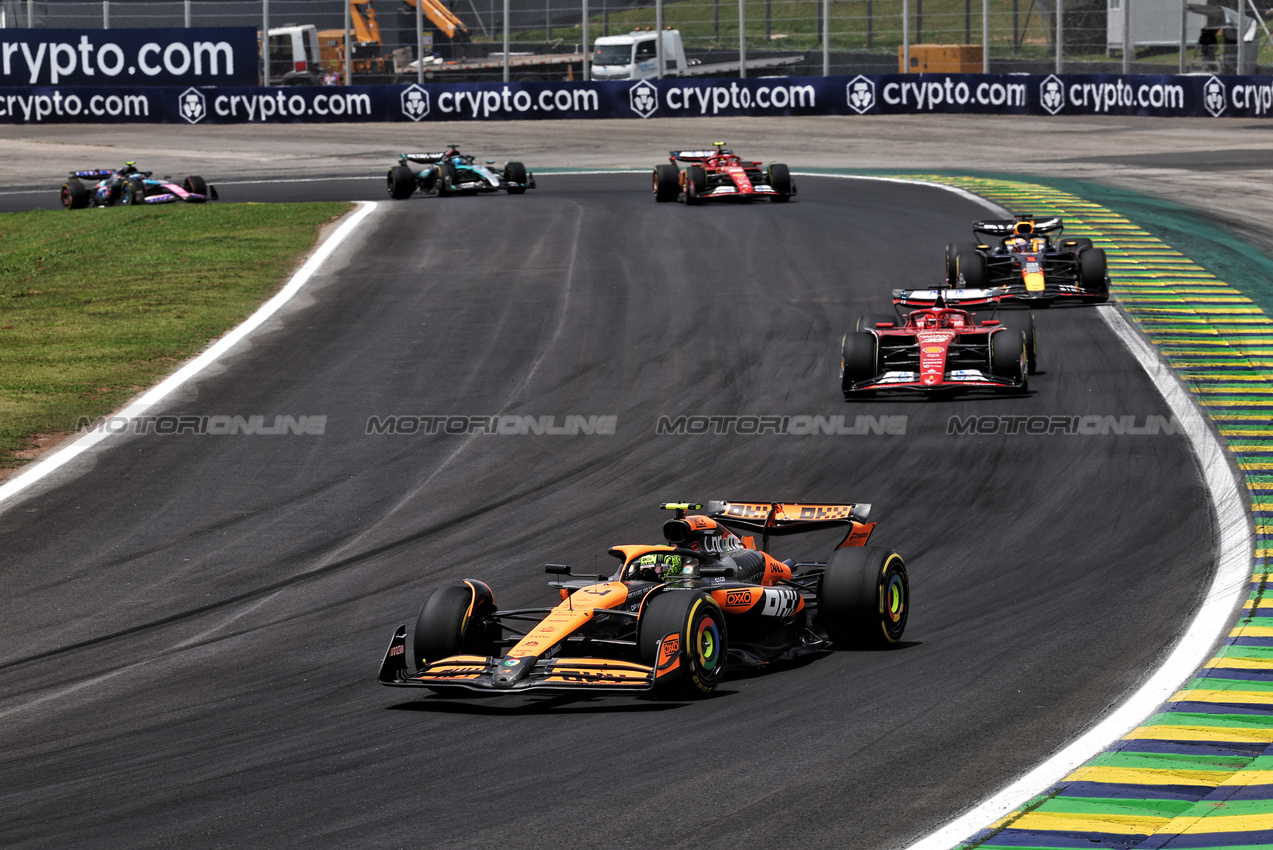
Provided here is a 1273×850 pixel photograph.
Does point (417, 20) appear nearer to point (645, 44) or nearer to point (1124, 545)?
point (645, 44)

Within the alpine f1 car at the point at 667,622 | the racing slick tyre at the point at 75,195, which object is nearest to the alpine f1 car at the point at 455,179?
the racing slick tyre at the point at 75,195

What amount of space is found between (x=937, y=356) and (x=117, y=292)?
13891 mm

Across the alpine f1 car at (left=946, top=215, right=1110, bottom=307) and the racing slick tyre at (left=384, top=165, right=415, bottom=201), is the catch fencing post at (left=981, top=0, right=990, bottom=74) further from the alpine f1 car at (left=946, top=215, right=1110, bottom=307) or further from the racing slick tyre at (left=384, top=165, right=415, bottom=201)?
the alpine f1 car at (left=946, top=215, right=1110, bottom=307)

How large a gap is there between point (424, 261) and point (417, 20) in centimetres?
2520

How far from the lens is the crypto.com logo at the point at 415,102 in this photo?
52.1 metres

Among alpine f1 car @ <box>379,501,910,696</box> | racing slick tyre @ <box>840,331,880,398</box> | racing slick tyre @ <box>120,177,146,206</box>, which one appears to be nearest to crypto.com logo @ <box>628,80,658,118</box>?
racing slick tyre @ <box>120,177,146,206</box>

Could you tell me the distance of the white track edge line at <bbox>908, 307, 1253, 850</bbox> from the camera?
7.27 meters

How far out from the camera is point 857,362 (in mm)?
18984

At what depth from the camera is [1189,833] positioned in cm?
704

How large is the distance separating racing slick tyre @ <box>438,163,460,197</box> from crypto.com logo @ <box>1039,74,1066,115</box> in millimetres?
23491

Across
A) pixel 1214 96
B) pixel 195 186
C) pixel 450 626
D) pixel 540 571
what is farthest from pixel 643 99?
pixel 450 626

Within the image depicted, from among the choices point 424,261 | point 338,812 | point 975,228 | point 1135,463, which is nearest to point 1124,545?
point 1135,463

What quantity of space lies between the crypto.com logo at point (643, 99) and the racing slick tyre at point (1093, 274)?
97.2 ft

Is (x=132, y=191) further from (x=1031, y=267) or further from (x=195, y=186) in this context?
(x=1031, y=267)
